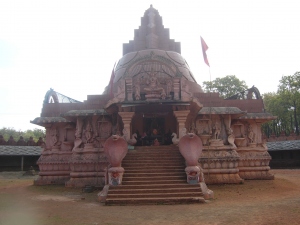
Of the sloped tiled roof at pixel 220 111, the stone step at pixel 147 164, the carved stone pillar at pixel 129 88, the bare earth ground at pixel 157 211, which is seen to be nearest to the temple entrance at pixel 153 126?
the sloped tiled roof at pixel 220 111

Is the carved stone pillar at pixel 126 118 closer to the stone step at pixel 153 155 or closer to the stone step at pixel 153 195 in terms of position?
the stone step at pixel 153 155

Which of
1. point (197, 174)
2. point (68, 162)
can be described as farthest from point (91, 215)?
point (68, 162)

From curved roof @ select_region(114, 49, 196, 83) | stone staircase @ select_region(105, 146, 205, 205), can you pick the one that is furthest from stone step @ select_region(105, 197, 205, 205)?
curved roof @ select_region(114, 49, 196, 83)

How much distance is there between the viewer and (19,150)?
29.2 metres

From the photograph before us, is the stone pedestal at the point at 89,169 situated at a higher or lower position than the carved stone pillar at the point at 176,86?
lower

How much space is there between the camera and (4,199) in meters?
12.2

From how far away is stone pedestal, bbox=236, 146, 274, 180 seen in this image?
55.2 ft

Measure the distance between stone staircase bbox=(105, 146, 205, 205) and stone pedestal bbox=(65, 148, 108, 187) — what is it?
235 cm

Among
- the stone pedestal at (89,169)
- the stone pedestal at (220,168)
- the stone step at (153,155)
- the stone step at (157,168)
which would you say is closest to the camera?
the stone step at (157,168)

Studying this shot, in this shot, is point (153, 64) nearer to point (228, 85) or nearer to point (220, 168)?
point (220, 168)

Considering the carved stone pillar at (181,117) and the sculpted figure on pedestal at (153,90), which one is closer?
the sculpted figure on pedestal at (153,90)

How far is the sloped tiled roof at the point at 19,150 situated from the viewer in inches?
1101

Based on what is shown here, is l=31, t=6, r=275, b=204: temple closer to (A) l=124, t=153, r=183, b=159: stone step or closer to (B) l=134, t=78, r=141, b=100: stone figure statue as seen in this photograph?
(B) l=134, t=78, r=141, b=100: stone figure statue

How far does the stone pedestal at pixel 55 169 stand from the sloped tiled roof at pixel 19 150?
39.4ft
